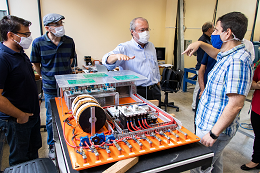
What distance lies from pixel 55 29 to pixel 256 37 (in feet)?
23.9

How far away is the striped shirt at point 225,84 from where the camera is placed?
106 cm

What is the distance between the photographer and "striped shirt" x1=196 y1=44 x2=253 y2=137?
3.49ft

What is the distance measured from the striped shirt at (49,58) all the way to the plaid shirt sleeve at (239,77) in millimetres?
1830

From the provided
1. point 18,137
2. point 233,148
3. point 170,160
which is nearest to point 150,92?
point 170,160

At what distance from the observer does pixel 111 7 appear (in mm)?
4910

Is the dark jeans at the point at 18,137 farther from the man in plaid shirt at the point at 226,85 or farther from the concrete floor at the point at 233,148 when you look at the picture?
the man in plaid shirt at the point at 226,85

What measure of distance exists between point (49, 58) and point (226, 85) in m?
1.89

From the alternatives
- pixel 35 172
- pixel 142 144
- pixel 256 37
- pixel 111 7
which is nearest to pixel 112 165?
pixel 142 144

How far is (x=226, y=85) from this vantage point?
1128 millimetres

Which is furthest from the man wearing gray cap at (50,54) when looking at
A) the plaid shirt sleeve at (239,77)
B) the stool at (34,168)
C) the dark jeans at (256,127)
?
the dark jeans at (256,127)

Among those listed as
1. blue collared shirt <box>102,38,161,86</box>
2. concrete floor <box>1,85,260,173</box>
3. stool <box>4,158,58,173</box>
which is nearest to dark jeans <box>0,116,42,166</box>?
stool <box>4,158,58,173</box>

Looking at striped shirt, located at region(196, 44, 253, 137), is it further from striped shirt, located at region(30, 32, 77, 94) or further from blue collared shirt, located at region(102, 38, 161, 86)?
striped shirt, located at region(30, 32, 77, 94)

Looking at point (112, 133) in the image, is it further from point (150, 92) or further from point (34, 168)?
point (150, 92)

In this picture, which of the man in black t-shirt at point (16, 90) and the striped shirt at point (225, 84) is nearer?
the striped shirt at point (225, 84)
